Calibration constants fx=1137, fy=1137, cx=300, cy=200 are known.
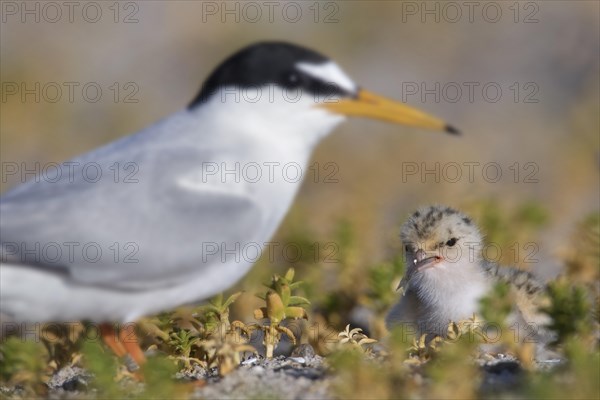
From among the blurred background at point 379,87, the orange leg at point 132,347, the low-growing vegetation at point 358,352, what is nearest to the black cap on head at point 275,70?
the low-growing vegetation at point 358,352

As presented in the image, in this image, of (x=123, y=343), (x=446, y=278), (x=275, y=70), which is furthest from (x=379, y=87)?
(x=123, y=343)

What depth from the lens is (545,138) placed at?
35.6 feet

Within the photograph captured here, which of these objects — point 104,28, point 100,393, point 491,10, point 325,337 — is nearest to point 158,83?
point 104,28

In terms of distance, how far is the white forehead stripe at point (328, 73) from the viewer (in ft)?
14.3

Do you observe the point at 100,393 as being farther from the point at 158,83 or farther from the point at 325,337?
the point at 158,83

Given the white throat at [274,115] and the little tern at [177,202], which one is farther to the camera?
the white throat at [274,115]

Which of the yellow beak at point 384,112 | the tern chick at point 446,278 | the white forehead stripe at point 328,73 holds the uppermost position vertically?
the white forehead stripe at point 328,73

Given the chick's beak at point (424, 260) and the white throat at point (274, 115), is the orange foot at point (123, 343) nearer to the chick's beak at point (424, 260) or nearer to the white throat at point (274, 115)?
the white throat at point (274, 115)

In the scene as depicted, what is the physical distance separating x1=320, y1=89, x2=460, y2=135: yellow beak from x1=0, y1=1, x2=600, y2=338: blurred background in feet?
9.59

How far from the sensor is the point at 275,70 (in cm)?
438

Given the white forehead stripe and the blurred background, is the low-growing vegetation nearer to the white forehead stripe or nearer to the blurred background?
the white forehead stripe

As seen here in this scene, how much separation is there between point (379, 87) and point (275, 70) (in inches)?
313

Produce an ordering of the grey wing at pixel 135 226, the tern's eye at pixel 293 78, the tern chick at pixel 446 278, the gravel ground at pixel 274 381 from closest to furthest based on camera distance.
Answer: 1. the gravel ground at pixel 274 381
2. the grey wing at pixel 135 226
3. the tern's eye at pixel 293 78
4. the tern chick at pixel 446 278

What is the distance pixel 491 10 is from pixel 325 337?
892 centimetres
